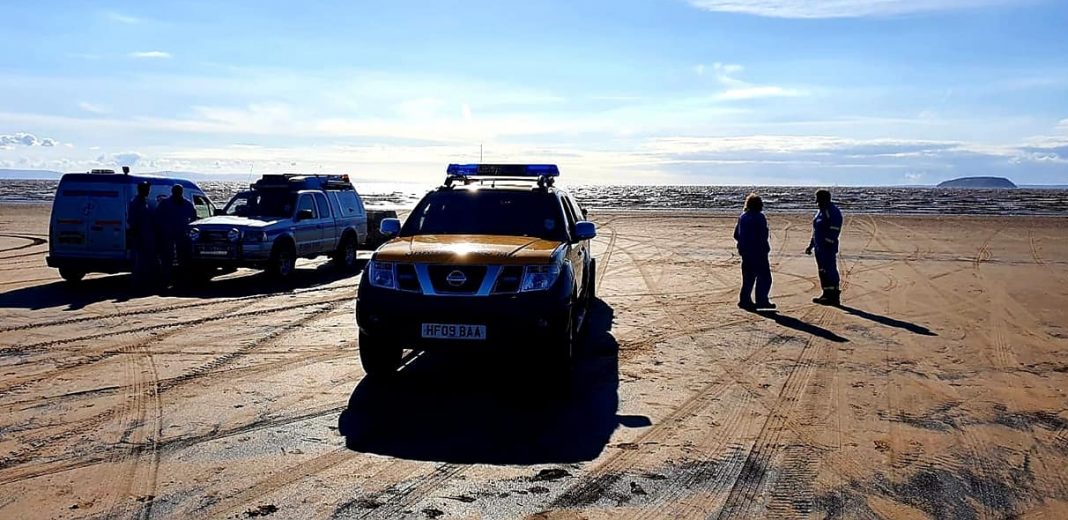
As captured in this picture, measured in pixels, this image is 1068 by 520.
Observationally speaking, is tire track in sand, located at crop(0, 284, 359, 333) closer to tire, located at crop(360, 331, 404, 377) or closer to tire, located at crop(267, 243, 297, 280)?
tire, located at crop(267, 243, 297, 280)

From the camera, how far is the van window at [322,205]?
18016 millimetres

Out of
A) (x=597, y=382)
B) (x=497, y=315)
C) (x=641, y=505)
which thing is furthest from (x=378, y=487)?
(x=597, y=382)

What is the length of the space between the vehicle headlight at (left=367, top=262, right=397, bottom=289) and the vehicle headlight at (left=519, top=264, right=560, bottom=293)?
111 cm

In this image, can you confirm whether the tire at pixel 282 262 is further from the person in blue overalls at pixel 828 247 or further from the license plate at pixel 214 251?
the person in blue overalls at pixel 828 247

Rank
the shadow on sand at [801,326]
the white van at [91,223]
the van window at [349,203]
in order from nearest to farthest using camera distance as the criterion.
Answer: the shadow on sand at [801,326] → the white van at [91,223] → the van window at [349,203]

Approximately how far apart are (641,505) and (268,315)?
8.35m

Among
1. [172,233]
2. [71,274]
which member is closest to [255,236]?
[172,233]

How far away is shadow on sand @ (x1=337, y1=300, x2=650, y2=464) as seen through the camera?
20.9ft

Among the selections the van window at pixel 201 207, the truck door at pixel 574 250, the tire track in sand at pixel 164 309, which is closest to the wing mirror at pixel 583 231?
the truck door at pixel 574 250

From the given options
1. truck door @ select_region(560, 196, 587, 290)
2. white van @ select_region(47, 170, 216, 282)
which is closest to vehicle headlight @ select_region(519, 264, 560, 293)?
truck door @ select_region(560, 196, 587, 290)

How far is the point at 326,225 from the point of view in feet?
59.6

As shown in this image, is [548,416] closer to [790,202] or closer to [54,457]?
[54,457]

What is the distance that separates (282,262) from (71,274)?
351cm

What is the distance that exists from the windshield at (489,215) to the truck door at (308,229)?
26.7 feet
